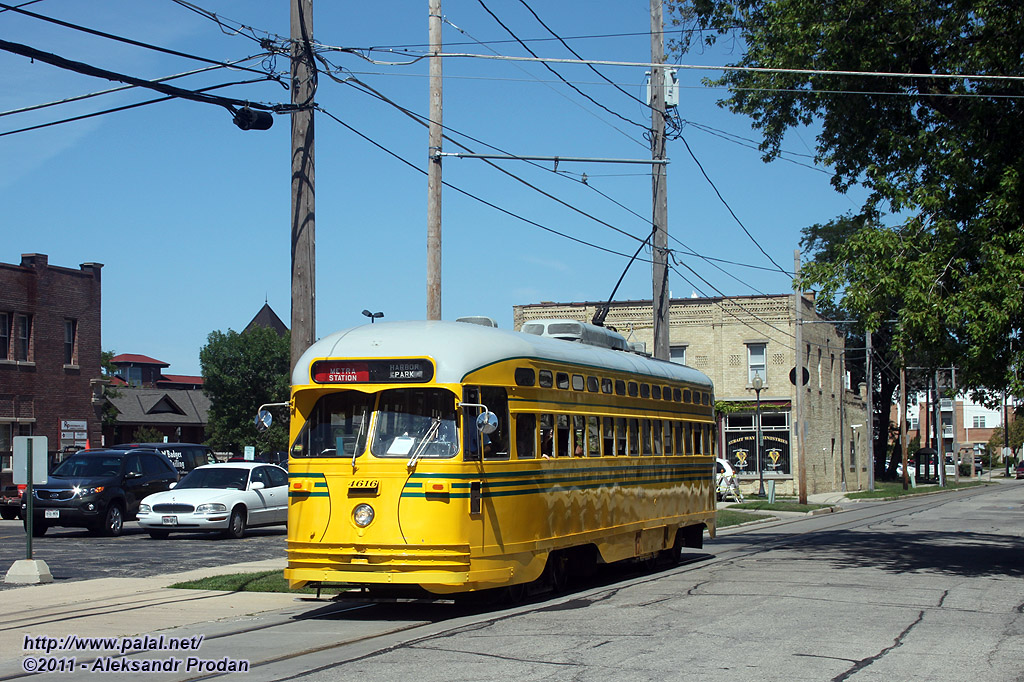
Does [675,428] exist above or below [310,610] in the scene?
above

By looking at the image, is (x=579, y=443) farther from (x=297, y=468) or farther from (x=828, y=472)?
(x=828, y=472)

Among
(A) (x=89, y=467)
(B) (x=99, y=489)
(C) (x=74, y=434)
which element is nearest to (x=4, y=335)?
(C) (x=74, y=434)

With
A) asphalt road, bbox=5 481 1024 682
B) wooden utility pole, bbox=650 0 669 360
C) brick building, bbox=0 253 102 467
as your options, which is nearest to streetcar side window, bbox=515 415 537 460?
asphalt road, bbox=5 481 1024 682

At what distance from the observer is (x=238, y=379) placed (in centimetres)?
6600

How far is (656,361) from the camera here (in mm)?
17891

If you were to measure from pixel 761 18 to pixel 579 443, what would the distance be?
998 centimetres

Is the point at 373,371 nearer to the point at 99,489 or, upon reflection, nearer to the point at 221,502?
the point at 221,502

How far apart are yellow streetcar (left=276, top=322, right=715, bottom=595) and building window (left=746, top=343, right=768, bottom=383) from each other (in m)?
35.3

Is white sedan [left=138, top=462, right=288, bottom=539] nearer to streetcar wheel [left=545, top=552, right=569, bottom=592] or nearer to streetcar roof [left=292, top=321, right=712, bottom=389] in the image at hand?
streetcar wheel [left=545, top=552, right=569, bottom=592]

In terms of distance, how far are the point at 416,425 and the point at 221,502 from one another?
1225cm

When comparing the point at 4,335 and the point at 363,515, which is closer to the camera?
the point at 363,515

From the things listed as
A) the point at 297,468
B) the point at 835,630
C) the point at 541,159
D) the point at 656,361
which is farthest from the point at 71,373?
the point at 835,630

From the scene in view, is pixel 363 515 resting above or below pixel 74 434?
below

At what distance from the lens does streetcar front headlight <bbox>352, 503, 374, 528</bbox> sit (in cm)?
1163
